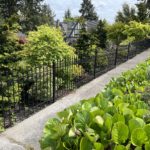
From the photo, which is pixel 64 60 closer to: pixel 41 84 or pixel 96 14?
pixel 41 84

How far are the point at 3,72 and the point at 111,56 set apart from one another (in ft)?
19.0

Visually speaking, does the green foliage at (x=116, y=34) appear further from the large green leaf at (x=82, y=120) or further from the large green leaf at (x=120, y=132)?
the large green leaf at (x=120, y=132)

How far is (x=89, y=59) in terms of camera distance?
10234 millimetres

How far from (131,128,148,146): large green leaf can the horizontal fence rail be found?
3.86m

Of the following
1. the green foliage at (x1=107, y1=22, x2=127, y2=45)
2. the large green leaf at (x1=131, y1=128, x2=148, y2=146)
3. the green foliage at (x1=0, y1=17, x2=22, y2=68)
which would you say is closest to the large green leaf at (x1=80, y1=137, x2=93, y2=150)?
the large green leaf at (x1=131, y1=128, x2=148, y2=146)

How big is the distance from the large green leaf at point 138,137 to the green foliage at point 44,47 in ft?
19.6

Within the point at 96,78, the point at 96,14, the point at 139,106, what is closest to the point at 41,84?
the point at 96,78

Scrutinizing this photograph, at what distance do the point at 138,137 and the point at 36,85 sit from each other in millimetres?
5173

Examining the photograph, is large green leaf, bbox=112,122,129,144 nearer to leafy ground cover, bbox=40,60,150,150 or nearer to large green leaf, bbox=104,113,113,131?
leafy ground cover, bbox=40,60,150,150

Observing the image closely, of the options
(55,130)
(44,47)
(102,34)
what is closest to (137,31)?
(102,34)

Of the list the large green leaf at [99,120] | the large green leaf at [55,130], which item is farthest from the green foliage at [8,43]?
the large green leaf at [99,120]

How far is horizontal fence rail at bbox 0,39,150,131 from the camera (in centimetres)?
637

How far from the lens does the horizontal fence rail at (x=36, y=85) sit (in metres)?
6.37

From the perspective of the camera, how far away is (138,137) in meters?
2.22
